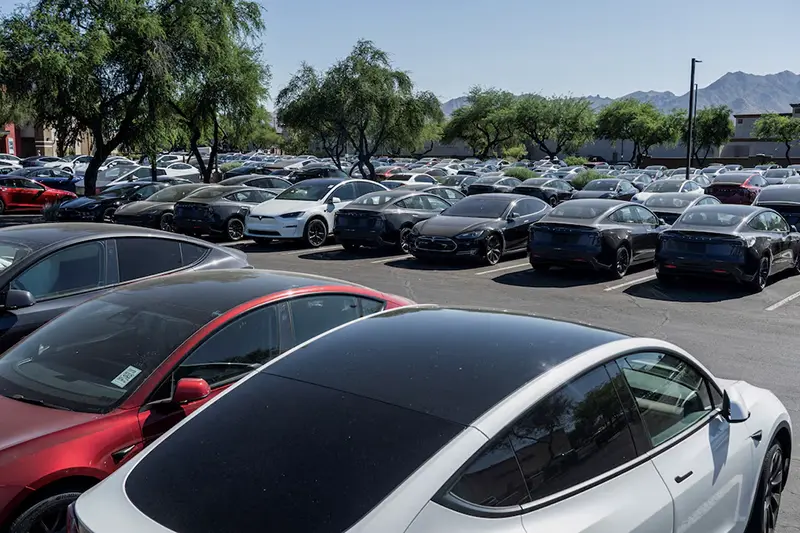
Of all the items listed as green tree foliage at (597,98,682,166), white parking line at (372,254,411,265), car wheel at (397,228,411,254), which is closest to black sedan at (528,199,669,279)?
white parking line at (372,254,411,265)

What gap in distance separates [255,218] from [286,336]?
13.5 m

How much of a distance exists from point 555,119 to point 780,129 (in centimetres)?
2046

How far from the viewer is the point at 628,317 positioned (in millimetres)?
11039

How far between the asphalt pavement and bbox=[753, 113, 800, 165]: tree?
191ft

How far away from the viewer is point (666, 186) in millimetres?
26062

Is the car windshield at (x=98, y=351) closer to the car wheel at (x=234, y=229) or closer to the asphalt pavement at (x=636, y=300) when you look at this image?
the asphalt pavement at (x=636, y=300)

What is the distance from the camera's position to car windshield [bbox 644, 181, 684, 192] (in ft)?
84.1

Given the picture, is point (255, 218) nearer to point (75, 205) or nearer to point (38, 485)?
point (75, 205)

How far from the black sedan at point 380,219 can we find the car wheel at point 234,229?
9.41 feet

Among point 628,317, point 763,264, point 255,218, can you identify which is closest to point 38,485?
point 628,317

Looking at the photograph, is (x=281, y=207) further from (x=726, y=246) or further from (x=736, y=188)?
(x=736, y=188)

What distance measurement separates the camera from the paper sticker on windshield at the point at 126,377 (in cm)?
410

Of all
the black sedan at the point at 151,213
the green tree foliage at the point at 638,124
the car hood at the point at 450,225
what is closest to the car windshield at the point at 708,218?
the car hood at the point at 450,225

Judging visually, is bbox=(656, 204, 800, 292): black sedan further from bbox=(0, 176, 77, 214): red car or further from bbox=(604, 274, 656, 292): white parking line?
bbox=(0, 176, 77, 214): red car
